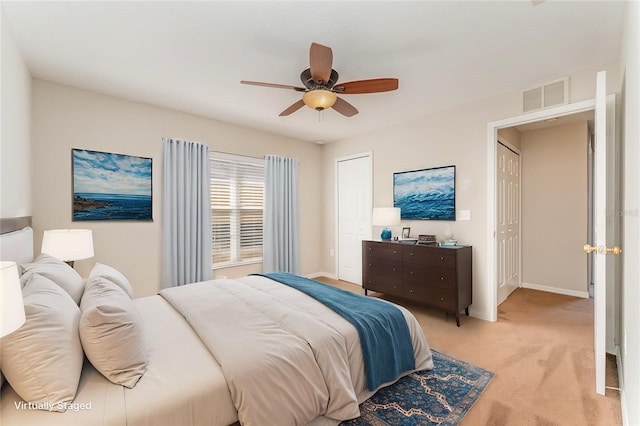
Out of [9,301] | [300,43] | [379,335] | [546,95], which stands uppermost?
[300,43]

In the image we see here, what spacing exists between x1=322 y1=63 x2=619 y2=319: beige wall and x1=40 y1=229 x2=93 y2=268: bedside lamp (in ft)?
12.0

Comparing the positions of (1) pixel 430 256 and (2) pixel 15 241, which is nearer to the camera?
(2) pixel 15 241

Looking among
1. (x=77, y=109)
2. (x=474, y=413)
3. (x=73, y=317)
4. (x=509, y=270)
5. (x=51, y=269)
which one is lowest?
(x=474, y=413)

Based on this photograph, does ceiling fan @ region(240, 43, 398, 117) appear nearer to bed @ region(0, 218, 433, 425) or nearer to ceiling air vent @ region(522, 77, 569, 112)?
bed @ region(0, 218, 433, 425)

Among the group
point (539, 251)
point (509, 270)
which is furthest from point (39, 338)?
point (539, 251)

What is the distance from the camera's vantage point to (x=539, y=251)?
4.50 metres

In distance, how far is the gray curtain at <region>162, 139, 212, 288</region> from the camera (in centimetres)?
362

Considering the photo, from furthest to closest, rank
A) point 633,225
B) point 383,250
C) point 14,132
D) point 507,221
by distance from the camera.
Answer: point 507,221
point 383,250
point 14,132
point 633,225

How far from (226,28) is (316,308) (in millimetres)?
2127

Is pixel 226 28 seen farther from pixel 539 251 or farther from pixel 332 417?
pixel 539 251

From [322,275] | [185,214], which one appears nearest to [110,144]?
[185,214]

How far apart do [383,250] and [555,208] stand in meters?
2.81

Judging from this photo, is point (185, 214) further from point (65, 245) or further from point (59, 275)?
point (59, 275)

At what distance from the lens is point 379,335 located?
1904 millimetres
